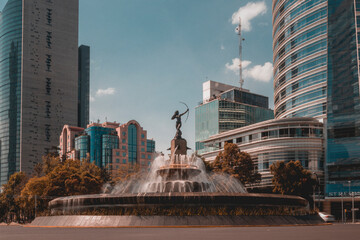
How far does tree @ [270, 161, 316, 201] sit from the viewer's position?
174 feet

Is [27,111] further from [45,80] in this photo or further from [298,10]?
[298,10]

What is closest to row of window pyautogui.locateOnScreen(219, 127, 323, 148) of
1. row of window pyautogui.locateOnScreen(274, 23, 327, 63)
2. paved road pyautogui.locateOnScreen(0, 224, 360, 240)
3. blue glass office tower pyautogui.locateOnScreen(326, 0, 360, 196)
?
blue glass office tower pyautogui.locateOnScreen(326, 0, 360, 196)

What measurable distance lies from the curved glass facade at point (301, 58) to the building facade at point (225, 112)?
3121cm

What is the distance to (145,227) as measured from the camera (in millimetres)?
19188

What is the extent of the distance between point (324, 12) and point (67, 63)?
12974 centimetres

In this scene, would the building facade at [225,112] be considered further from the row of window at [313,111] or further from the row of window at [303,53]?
the row of window at [313,111]

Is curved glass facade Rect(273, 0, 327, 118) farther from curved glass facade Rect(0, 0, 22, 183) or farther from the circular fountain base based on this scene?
curved glass facade Rect(0, 0, 22, 183)

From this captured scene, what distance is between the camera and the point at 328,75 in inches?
2827

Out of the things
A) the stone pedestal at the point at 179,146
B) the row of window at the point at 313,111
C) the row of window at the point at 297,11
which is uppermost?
the row of window at the point at 297,11

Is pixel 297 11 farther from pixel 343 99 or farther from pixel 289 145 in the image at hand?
pixel 289 145

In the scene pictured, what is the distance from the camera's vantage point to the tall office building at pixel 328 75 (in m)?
66.7

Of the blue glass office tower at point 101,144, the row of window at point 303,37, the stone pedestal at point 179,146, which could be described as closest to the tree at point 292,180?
the stone pedestal at point 179,146

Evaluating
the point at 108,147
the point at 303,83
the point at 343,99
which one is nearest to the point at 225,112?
the point at 108,147

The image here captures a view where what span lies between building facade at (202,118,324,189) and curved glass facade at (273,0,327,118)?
5.75m
